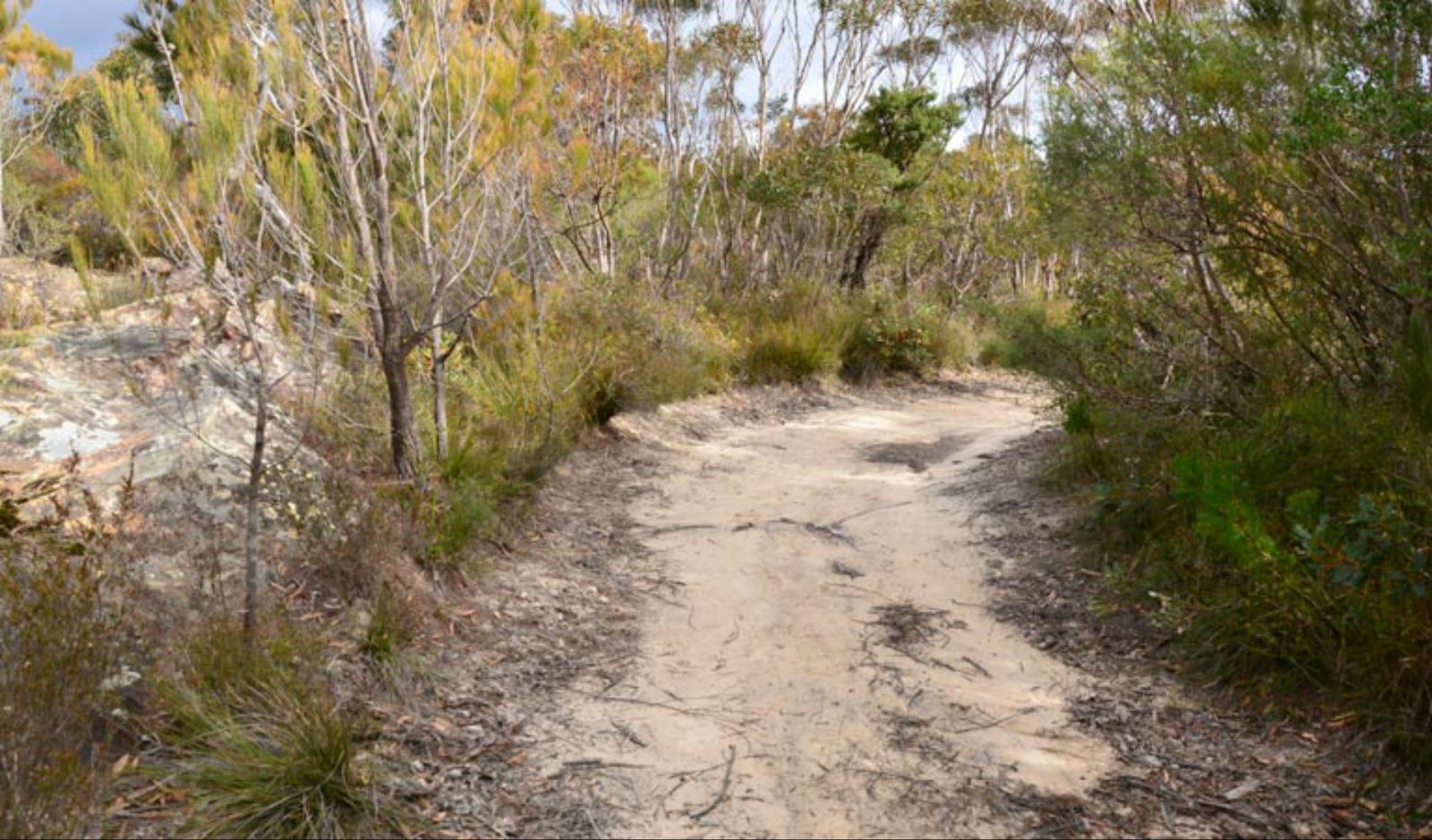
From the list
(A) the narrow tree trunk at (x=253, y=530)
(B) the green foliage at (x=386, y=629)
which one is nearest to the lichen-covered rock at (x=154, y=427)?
(A) the narrow tree trunk at (x=253, y=530)

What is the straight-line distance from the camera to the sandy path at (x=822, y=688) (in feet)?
10.7

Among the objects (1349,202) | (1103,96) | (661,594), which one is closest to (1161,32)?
(1103,96)

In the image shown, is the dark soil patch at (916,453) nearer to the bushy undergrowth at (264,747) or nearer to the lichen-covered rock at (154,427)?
the lichen-covered rock at (154,427)

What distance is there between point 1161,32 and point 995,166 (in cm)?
1381

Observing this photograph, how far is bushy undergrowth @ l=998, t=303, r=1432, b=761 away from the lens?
343 cm

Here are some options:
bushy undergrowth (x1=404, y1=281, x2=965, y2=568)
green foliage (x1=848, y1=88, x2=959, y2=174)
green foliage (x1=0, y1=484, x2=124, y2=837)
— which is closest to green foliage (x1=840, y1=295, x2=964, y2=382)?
bushy undergrowth (x1=404, y1=281, x2=965, y2=568)

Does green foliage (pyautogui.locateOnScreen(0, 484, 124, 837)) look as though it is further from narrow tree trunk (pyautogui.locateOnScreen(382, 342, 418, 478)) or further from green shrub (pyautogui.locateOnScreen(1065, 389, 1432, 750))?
green shrub (pyautogui.locateOnScreen(1065, 389, 1432, 750))

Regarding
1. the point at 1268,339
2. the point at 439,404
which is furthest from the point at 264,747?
the point at 1268,339

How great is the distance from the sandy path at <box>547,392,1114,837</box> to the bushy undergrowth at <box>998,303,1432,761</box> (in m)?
0.75

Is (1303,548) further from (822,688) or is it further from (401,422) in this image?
(401,422)

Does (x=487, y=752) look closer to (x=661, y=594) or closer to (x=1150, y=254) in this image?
(x=661, y=594)

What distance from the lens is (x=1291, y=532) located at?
160 inches

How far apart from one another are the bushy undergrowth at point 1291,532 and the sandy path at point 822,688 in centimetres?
75

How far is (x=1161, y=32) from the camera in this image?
5.67m
